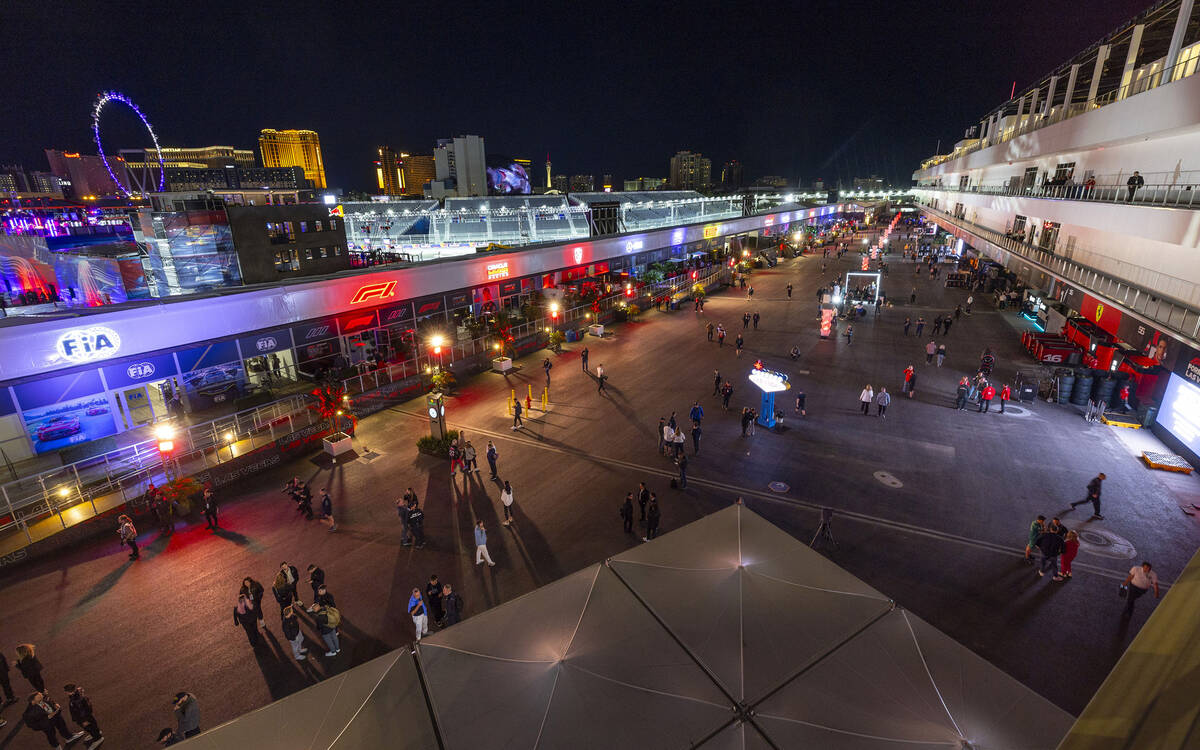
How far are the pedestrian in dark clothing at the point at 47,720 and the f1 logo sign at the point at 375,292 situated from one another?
56.0 ft

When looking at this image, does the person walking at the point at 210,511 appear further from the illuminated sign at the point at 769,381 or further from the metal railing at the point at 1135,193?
the metal railing at the point at 1135,193

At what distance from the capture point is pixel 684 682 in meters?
6.12

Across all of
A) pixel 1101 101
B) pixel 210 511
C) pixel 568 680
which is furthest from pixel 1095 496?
pixel 1101 101

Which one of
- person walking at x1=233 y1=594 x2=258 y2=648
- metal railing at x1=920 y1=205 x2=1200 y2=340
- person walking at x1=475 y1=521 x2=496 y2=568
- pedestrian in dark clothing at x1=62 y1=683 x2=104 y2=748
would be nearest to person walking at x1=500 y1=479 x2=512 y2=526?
person walking at x1=475 y1=521 x2=496 y2=568

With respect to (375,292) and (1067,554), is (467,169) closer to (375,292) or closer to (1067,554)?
(375,292)

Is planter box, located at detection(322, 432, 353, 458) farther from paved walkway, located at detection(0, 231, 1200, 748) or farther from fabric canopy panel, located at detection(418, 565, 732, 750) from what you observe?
fabric canopy panel, located at detection(418, 565, 732, 750)

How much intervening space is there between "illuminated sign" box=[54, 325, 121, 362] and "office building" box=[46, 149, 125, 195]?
197177 millimetres

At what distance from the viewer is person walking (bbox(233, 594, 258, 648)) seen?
10.2 meters

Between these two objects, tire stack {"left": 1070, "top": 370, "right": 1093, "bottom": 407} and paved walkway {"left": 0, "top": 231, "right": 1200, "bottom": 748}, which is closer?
paved walkway {"left": 0, "top": 231, "right": 1200, "bottom": 748}

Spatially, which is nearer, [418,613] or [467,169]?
[418,613]

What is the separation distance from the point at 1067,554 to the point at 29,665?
20.3 m

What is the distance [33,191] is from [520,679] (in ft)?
837

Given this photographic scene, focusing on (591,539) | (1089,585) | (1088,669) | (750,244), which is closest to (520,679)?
(591,539)

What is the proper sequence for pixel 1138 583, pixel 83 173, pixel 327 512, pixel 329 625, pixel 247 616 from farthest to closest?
pixel 83 173 → pixel 327 512 → pixel 1138 583 → pixel 247 616 → pixel 329 625
